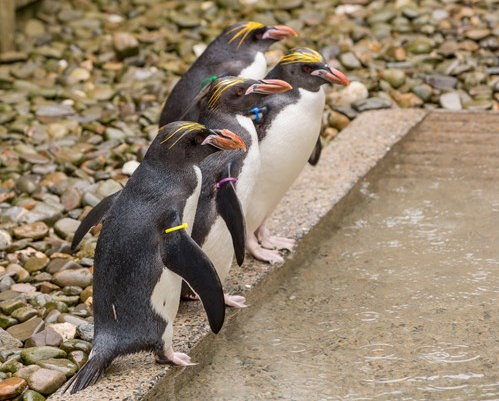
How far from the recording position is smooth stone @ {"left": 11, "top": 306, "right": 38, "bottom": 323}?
14.0 feet

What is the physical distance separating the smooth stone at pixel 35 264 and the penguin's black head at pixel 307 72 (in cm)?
137

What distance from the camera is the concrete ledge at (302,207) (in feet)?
11.7

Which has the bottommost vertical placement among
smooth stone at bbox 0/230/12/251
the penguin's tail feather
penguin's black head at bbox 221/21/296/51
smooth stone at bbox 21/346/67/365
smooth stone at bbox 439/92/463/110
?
smooth stone at bbox 439/92/463/110

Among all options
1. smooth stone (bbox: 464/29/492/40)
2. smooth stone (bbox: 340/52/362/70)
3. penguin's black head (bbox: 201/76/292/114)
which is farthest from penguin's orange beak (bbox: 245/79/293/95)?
smooth stone (bbox: 464/29/492/40)

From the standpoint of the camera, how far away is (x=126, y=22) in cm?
812

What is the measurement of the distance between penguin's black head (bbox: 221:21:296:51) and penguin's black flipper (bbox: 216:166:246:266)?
1.36 m

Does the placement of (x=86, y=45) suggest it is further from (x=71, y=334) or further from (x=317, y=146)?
(x=71, y=334)

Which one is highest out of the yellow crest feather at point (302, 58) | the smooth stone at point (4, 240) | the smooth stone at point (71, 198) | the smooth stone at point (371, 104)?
the yellow crest feather at point (302, 58)

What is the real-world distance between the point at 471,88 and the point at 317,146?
190 cm

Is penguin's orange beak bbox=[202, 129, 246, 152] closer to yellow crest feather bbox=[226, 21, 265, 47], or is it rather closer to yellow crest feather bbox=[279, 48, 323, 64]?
yellow crest feather bbox=[279, 48, 323, 64]

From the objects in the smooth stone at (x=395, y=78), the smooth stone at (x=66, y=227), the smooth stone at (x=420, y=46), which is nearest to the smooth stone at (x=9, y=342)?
the smooth stone at (x=66, y=227)

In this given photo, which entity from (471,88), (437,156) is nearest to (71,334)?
(437,156)

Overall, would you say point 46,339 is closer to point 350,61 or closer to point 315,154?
point 315,154

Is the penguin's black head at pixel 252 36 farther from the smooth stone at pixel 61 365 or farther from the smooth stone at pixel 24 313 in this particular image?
the smooth stone at pixel 61 365
